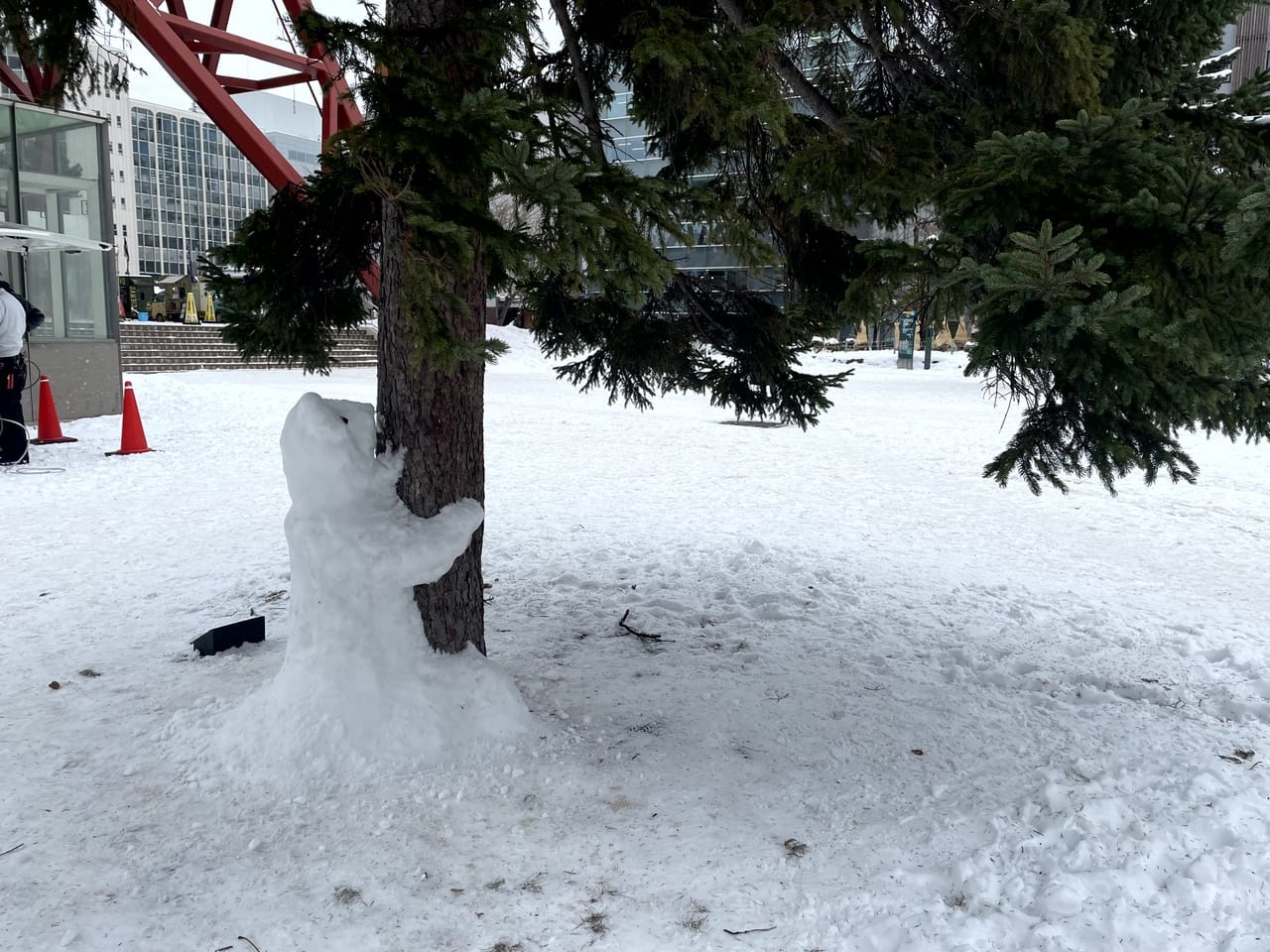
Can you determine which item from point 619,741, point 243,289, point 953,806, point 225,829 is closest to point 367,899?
point 225,829

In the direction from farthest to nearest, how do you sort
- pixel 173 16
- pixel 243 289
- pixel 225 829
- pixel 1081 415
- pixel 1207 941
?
1. pixel 173 16
2. pixel 243 289
3. pixel 1081 415
4. pixel 225 829
5. pixel 1207 941

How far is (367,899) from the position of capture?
269 centimetres

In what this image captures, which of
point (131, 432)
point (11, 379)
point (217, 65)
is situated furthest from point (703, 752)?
point (217, 65)

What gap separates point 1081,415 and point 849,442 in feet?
28.5

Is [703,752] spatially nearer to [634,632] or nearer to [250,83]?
[634,632]

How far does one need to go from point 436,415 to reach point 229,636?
79.0 inches

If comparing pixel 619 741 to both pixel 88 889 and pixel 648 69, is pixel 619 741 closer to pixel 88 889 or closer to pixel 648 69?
pixel 88 889

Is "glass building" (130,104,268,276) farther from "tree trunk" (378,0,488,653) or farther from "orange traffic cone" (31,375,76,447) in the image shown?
"tree trunk" (378,0,488,653)

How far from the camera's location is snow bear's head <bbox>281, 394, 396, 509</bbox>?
350 centimetres

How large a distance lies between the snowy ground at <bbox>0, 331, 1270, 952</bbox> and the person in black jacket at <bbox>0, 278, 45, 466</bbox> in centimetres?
244

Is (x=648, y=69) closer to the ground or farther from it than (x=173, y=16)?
closer to the ground

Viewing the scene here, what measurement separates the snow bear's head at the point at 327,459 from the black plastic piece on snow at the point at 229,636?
1479 mm

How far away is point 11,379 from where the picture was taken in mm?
9633

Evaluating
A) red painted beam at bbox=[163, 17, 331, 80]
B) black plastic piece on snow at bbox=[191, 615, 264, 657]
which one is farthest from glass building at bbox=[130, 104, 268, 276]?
black plastic piece on snow at bbox=[191, 615, 264, 657]
